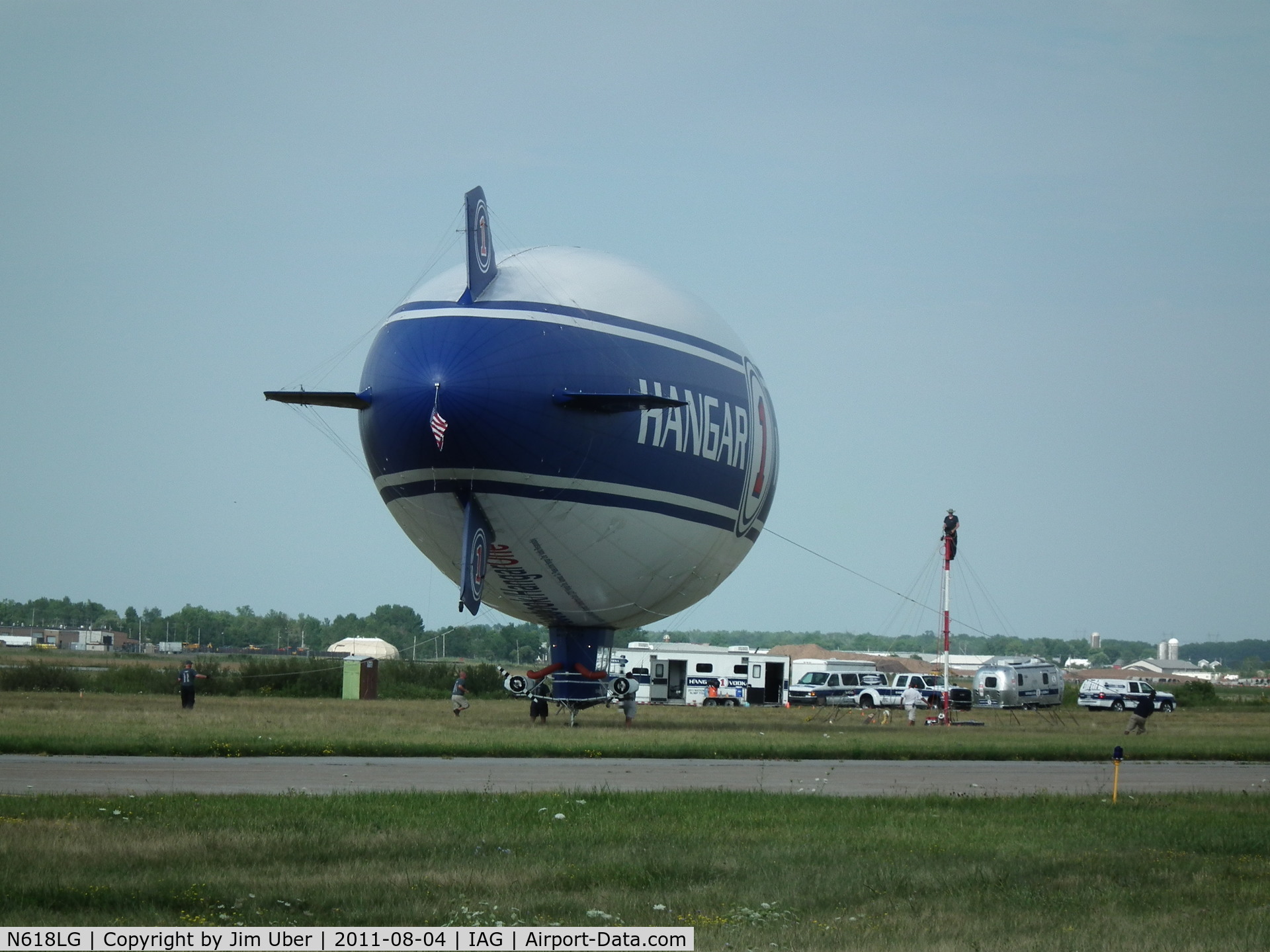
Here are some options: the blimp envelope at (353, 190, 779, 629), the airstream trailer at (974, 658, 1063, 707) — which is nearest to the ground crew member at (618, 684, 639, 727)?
the blimp envelope at (353, 190, 779, 629)

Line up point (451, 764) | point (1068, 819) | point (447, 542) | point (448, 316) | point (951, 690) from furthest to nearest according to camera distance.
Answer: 1. point (951, 690)
2. point (447, 542)
3. point (448, 316)
4. point (451, 764)
5. point (1068, 819)

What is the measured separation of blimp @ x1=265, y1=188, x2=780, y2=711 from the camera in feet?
99.7

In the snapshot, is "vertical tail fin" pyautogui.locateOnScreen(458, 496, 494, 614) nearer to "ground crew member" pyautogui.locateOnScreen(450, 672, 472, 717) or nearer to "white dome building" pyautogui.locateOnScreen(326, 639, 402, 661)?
"ground crew member" pyautogui.locateOnScreen(450, 672, 472, 717)

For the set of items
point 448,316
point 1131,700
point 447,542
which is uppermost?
point 448,316

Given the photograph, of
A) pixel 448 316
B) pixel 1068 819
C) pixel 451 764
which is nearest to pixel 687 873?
pixel 1068 819

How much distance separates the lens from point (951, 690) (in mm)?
68750

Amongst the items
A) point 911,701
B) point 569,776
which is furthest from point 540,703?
point 569,776

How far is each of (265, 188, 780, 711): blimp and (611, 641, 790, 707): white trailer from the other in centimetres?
3875

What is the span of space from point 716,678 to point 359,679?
2222 cm

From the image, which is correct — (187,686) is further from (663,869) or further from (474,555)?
(663,869)

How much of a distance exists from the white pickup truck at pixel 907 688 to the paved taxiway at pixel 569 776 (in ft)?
124

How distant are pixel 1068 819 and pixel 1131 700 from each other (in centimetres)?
5786

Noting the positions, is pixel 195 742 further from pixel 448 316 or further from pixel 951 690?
pixel 951 690

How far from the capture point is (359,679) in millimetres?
60219
